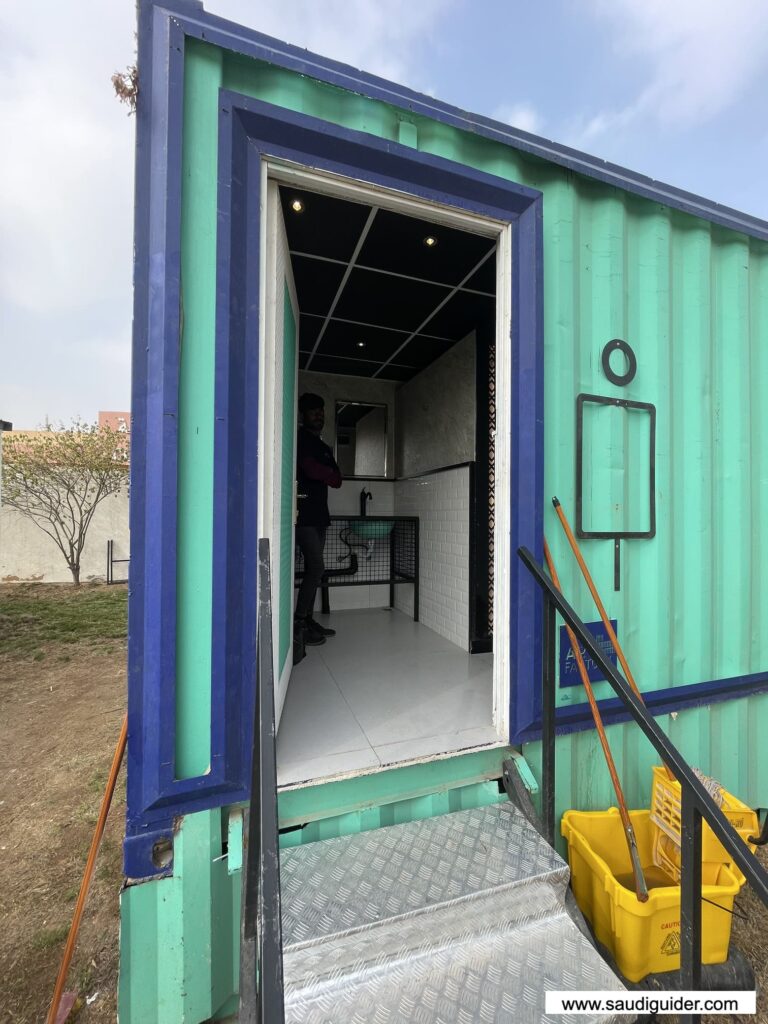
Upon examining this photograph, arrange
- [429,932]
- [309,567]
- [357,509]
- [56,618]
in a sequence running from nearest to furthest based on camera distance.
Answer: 1. [429,932]
2. [309,567]
3. [357,509]
4. [56,618]

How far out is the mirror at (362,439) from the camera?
492 cm

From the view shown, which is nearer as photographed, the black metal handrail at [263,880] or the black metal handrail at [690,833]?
the black metal handrail at [263,880]

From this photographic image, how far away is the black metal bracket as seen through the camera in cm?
187

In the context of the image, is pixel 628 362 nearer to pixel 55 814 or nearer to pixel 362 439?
pixel 362 439

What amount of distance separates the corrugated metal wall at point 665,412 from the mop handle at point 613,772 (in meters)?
0.16

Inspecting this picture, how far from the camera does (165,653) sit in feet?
4.33

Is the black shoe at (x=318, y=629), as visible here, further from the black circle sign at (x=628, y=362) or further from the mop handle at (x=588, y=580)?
the black circle sign at (x=628, y=362)

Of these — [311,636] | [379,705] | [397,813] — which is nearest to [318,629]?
[311,636]

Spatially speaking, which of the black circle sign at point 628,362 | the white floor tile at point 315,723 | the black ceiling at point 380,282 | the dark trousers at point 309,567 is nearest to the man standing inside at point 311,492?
the dark trousers at point 309,567

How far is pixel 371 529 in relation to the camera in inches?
175

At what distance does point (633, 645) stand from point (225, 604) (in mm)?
1851

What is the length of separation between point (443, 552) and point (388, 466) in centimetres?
156

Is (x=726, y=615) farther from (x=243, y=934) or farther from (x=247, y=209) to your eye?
(x=247, y=209)

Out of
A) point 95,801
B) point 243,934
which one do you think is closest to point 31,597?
point 95,801
